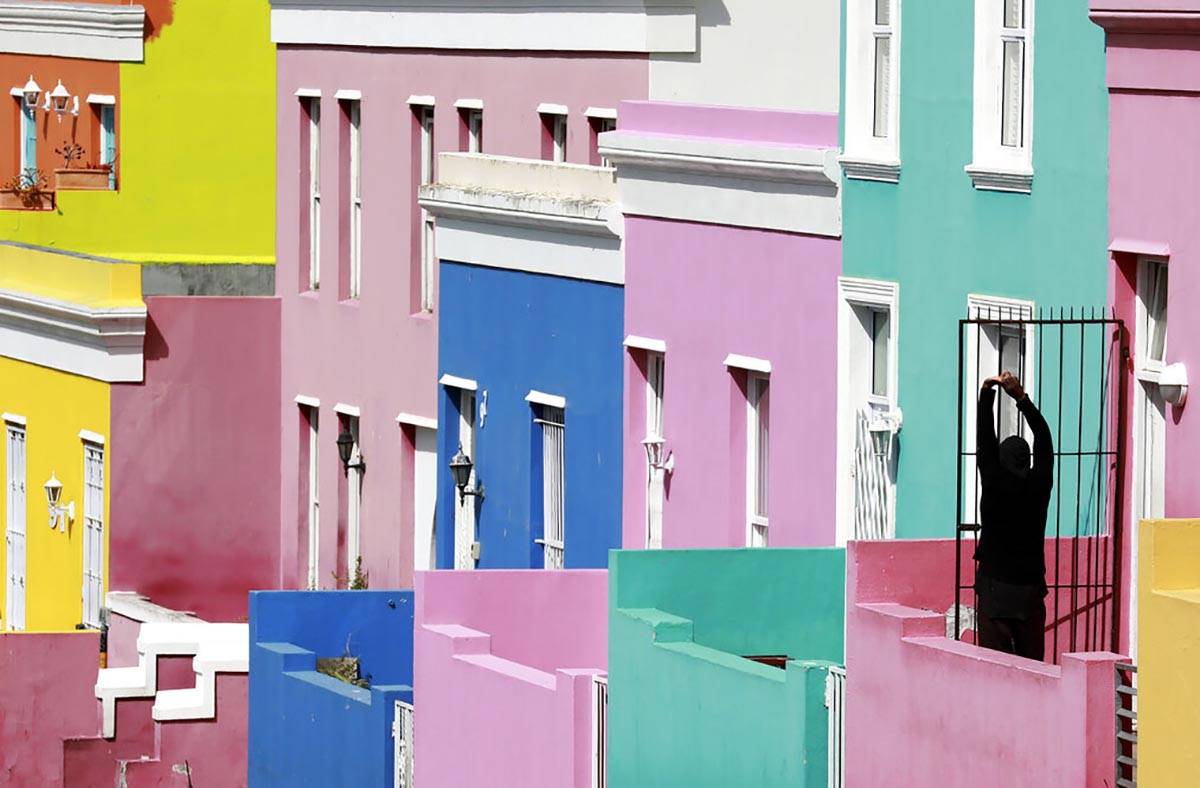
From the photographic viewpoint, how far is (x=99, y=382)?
113 ft

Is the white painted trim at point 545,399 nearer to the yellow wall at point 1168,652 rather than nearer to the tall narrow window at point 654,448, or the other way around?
the tall narrow window at point 654,448

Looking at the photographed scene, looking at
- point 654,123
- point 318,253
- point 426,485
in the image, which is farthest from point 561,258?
point 318,253

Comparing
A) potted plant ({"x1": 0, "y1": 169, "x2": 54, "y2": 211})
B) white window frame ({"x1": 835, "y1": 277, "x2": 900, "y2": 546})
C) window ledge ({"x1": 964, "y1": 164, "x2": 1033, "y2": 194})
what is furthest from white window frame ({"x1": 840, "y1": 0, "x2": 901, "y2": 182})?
potted plant ({"x1": 0, "y1": 169, "x2": 54, "y2": 211})

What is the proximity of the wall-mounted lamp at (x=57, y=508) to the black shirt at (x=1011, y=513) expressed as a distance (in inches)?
707

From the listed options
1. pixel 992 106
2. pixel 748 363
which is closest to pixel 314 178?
pixel 748 363

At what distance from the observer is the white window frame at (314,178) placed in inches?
1330

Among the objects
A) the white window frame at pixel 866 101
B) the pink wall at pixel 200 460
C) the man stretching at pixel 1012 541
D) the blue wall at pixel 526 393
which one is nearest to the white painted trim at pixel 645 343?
the blue wall at pixel 526 393

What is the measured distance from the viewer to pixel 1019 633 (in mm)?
18469

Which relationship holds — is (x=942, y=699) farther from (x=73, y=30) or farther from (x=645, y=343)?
(x=73, y=30)

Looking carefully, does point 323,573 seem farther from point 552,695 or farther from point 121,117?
point 552,695

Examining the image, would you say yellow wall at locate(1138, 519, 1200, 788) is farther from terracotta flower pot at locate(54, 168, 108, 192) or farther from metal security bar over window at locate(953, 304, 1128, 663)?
terracotta flower pot at locate(54, 168, 108, 192)

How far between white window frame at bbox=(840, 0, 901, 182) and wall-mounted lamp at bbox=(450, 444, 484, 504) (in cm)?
629

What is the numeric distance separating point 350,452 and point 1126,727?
16770 millimetres

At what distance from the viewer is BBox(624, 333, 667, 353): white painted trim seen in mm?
26078
